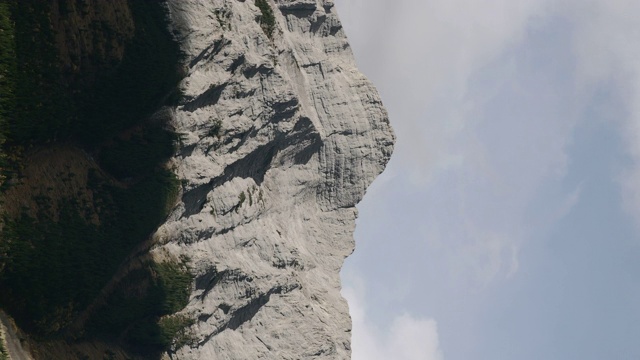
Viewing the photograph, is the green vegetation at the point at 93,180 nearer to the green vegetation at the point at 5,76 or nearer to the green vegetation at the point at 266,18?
the green vegetation at the point at 5,76

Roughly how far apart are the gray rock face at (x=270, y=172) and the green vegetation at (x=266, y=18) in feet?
4.32

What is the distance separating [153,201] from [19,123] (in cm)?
1721

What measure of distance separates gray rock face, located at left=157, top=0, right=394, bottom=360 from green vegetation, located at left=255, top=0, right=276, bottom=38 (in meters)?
1.32

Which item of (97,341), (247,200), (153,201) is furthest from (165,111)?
(97,341)

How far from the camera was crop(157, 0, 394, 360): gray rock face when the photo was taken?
8850 centimetres

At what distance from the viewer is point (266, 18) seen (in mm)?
95375

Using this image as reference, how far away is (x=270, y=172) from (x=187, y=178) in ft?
46.1

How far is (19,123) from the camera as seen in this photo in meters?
70.5

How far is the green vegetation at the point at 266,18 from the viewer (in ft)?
311

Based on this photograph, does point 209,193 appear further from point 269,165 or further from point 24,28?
point 24,28

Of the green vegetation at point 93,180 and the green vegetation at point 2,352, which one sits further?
the green vegetation at point 93,180

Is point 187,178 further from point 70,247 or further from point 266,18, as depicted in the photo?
point 266,18

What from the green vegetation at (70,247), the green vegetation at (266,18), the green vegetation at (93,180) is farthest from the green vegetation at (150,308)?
the green vegetation at (266,18)

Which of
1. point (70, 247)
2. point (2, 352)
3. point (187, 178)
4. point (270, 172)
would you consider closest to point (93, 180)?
point (70, 247)
